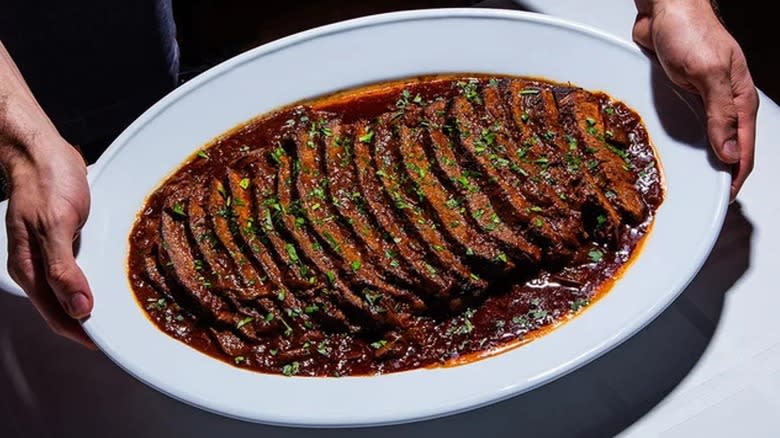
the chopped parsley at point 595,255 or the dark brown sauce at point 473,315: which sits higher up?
the chopped parsley at point 595,255

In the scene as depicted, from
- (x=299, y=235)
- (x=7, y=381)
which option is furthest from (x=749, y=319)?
(x=7, y=381)

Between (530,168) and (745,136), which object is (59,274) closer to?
(530,168)

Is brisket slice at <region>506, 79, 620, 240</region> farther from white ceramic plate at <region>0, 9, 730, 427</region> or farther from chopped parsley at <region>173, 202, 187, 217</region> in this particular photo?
chopped parsley at <region>173, 202, 187, 217</region>

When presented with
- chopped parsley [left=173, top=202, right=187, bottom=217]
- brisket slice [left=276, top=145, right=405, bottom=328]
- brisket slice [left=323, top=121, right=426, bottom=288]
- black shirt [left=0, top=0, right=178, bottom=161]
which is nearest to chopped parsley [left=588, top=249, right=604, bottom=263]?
brisket slice [left=323, top=121, right=426, bottom=288]

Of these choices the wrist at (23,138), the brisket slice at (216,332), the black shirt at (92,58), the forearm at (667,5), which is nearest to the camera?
the brisket slice at (216,332)

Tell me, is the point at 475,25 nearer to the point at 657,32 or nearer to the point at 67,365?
the point at 657,32

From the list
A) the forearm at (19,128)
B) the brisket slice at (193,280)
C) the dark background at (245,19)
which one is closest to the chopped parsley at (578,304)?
the brisket slice at (193,280)

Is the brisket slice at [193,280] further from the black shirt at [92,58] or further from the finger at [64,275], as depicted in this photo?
the black shirt at [92,58]
